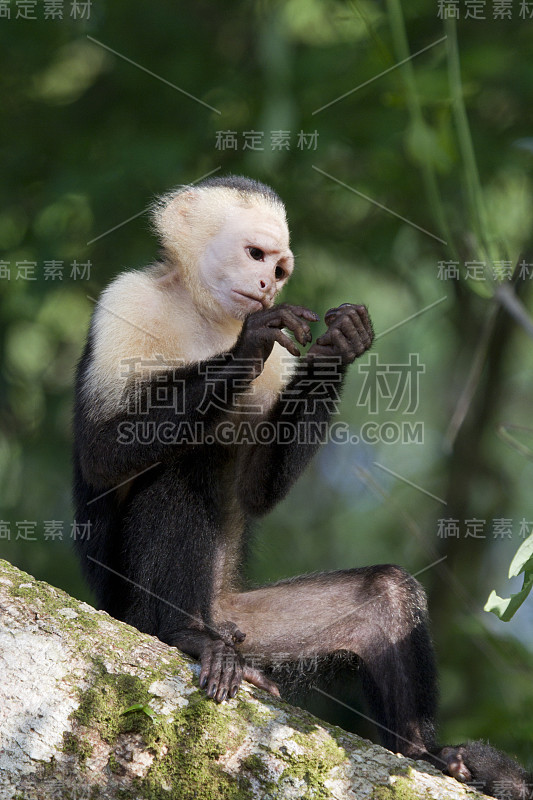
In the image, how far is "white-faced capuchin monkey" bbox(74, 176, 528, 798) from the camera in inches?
168

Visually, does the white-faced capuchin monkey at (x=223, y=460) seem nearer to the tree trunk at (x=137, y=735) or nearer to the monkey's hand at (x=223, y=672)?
the monkey's hand at (x=223, y=672)

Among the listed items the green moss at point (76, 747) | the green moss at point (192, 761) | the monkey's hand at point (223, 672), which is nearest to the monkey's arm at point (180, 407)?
the monkey's hand at point (223, 672)

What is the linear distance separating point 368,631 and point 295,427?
1116 mm

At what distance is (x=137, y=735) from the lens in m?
3.07

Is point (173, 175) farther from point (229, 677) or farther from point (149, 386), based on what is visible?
point (229, 677)

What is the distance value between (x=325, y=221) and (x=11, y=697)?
554cm

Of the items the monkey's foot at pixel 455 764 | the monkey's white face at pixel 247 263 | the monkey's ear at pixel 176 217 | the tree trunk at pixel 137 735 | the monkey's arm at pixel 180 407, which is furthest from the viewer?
the monkey's ear at pixel 176 217

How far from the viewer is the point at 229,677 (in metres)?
3.45

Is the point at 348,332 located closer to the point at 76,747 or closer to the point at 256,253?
the point at 256,253

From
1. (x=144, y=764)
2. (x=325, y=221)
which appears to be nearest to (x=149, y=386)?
(x=144, y=764)

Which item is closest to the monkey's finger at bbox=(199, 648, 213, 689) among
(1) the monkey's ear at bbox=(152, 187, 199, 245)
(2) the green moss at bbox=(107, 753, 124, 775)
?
(2) the green moss at bbox=(107, 753, 124, 775)

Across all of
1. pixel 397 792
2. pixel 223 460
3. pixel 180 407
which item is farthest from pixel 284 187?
pixel 397 792

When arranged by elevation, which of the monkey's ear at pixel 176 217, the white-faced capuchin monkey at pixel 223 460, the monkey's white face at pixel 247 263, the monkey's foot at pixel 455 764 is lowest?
the monkey's foot at pixel 455 764

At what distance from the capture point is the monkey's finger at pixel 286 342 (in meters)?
4.04
